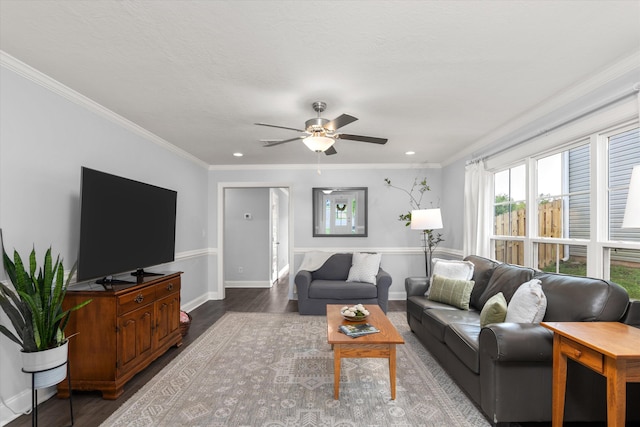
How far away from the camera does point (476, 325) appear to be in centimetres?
266

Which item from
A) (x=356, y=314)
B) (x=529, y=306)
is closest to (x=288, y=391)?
(x=356, y=314)

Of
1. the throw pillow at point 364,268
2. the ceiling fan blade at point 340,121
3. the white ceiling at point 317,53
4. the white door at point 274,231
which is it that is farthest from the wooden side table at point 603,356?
the white door at point 274,231

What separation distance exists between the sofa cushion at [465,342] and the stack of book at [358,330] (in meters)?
0.62

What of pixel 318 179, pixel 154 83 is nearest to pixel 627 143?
pixel 154 83

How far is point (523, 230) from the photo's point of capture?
3.46 metres

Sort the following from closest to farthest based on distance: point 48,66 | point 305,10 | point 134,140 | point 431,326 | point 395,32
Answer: point 305,10, point 395,32, point 48,66, point 431,326, point 134,140

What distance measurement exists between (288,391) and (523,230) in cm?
296

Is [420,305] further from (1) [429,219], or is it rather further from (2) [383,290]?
(1) [429,219]

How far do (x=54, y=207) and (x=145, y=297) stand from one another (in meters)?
1.01

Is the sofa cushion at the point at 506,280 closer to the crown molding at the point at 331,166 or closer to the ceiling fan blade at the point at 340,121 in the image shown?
the ceiling fan blade at the point at 340,121

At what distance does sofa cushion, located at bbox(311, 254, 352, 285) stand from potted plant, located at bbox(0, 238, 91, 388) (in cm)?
344

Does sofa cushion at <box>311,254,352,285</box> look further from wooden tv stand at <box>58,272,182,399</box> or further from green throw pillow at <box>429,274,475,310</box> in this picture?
wooden tv stand at <box>58,272,182,399</box>

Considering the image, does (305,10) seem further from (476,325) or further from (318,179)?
(318,179)

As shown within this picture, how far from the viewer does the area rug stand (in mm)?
2133
